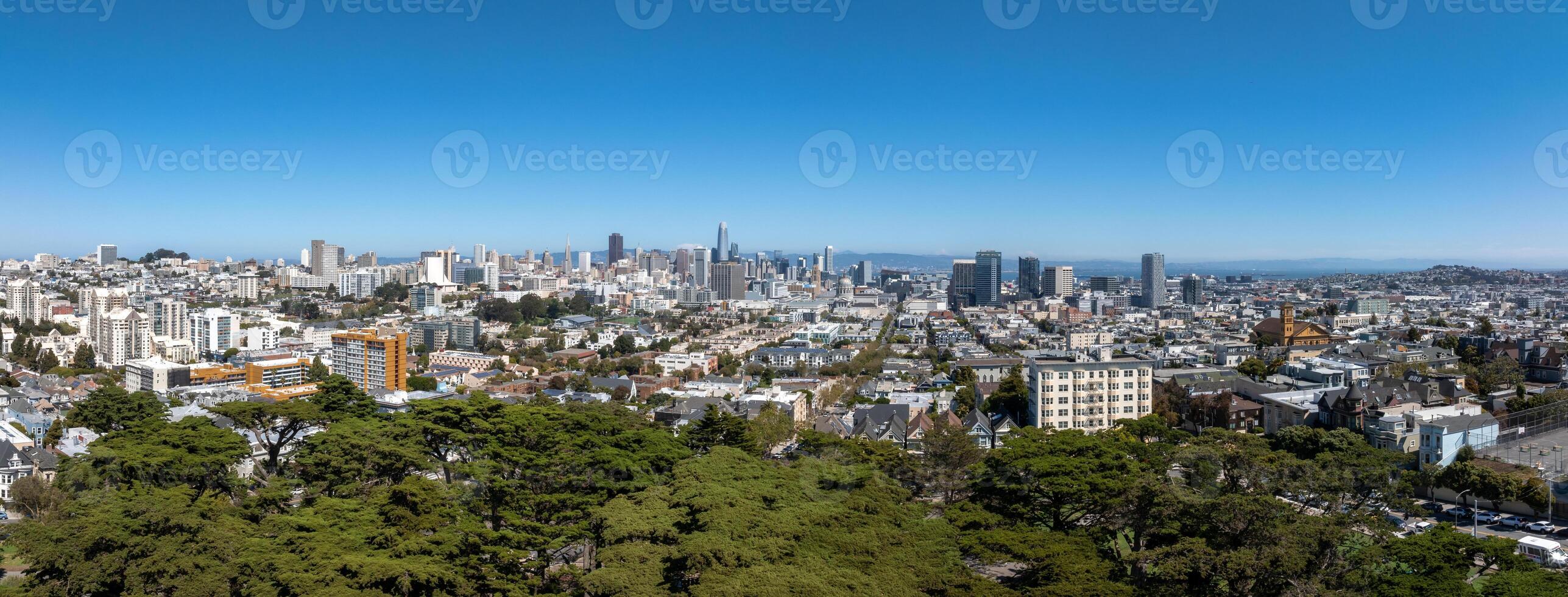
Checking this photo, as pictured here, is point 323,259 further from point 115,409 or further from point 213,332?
point 115,409

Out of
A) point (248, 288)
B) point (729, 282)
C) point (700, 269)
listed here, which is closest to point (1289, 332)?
point (729, 282)

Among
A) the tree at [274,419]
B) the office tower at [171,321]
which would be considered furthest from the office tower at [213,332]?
the tree at [274,419]

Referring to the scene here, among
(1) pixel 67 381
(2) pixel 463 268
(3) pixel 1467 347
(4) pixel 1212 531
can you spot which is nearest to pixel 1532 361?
(3) pixel 1467 347

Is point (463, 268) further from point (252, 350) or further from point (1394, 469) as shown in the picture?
point (1394, 469)

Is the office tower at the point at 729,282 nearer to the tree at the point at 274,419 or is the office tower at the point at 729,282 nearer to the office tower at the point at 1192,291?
the office tower at the point at 1192,291

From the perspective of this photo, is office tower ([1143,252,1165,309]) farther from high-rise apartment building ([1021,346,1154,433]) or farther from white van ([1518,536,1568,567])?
white van ([1518,536,1568,567])
